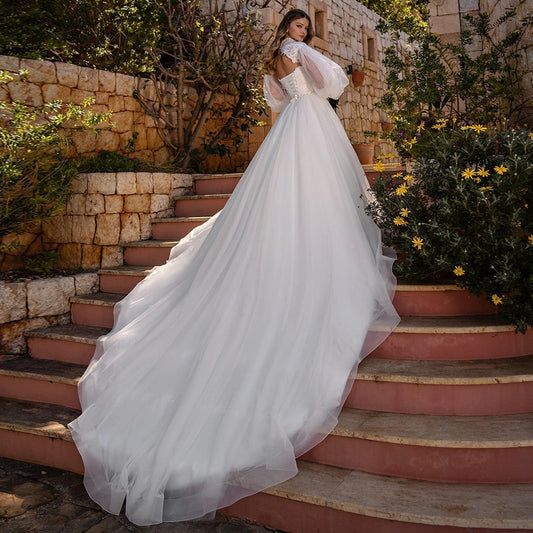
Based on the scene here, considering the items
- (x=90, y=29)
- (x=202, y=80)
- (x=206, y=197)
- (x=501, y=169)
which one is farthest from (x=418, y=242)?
(x=90, y=29)

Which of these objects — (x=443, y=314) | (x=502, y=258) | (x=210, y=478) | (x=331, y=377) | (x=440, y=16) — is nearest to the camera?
(x=210, y=478)

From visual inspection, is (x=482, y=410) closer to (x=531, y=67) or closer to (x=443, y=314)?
(x=443, y=314)

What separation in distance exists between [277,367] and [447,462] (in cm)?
90

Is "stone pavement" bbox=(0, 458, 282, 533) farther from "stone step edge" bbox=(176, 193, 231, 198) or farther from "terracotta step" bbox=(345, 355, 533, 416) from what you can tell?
"stone step edge" bbox=(176, 193, 231, 198)

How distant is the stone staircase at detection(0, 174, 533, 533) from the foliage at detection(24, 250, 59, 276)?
1.36 meters

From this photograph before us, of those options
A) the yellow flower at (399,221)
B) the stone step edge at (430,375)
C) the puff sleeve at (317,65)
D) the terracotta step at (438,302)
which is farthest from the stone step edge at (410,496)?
the puff sleeve at (317,65)

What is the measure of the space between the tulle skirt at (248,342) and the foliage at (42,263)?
1.14m

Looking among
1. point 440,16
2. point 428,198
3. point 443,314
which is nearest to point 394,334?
point 443,314

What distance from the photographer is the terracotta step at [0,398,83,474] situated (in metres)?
3.19

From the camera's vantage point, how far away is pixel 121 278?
15.0 ft

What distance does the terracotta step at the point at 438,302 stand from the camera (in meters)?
3.32

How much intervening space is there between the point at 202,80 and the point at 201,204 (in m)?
1.75

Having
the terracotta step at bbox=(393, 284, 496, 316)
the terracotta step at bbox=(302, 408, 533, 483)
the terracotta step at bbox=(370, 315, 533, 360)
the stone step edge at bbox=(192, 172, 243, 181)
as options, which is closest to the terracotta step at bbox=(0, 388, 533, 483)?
the terracotta step at bbox=(302, 408, 533, 483)

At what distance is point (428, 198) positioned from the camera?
11.5ft
